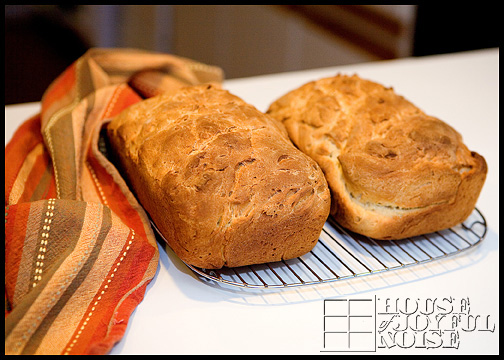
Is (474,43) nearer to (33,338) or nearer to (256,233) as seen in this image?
(256,233)

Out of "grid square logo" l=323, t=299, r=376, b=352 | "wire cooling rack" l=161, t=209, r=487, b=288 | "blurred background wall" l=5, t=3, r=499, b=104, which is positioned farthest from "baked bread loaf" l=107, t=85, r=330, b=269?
"blurred background wall" l=5, t=3, r=499, b=104

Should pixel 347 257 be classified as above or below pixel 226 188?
below

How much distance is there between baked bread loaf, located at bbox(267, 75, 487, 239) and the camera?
131 centimetres

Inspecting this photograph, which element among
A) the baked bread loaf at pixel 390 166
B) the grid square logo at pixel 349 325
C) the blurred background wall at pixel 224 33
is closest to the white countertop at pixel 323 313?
the grid square logo at pixel 349 325

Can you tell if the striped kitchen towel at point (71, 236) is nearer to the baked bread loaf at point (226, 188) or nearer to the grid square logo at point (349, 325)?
the baked bread loaf at point (226, 188)

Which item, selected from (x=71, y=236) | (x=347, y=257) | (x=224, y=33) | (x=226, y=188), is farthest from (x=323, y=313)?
(x=224, y=33)

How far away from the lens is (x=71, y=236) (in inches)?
47.1

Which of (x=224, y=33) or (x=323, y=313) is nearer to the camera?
(x=323, y=313)

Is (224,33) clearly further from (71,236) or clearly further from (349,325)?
(349,325)

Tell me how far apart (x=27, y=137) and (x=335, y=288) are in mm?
954

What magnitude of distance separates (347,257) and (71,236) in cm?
65

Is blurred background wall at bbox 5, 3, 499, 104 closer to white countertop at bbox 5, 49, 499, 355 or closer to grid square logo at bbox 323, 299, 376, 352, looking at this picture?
Result: white countertop at bbox 5, 49, 499, 355

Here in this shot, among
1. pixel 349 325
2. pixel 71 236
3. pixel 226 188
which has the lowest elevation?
pixel 349 325
